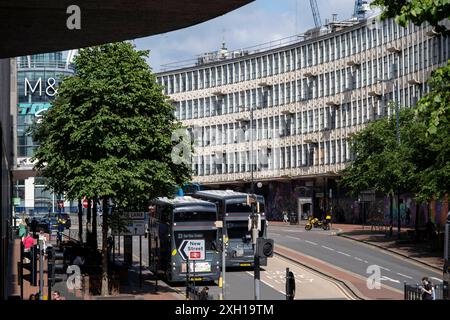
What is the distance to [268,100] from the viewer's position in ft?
379

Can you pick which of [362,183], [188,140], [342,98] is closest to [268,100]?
[342,98]

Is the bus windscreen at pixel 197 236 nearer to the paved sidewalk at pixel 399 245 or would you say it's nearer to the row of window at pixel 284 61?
the paved sidewalk at pixel 399 245

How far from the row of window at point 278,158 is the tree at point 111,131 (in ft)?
191

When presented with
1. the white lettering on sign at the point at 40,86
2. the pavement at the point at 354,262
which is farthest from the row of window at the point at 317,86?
the white lettering on sign at the point at 40,86

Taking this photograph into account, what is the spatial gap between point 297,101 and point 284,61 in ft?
16.9

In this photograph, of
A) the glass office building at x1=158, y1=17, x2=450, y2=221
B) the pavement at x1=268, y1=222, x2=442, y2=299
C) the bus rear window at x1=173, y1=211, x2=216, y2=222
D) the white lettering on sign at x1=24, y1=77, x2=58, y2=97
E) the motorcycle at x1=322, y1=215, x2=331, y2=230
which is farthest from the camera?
the white lettering on sign at x1=24, y1=77, x2=58, y2=97

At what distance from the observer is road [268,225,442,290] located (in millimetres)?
53891

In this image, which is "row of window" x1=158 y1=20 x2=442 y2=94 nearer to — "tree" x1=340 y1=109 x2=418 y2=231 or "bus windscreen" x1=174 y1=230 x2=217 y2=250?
"tree" x1=340 y1=109 x2=418 y2=231

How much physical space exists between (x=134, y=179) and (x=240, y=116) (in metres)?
73.6

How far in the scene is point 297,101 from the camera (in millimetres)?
111250

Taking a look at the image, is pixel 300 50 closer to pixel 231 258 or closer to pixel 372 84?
pixel 372 84

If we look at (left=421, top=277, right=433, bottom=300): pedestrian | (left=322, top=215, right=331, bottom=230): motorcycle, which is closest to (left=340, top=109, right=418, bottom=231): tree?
(left=322, top=215, right=331, bottom=230): motorcycle

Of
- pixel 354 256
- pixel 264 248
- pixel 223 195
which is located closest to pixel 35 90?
pixel 354 256

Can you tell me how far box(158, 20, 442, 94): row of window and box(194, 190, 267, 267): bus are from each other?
134 ft
